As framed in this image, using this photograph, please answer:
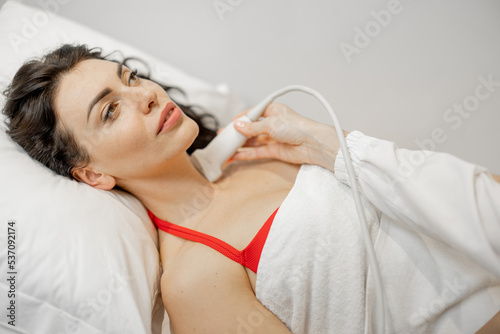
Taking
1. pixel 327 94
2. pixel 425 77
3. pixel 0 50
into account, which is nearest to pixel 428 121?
pixel 425 77

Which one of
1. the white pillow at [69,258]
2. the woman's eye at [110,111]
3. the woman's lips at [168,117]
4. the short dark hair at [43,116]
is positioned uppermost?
the woman's lips at [168,117]

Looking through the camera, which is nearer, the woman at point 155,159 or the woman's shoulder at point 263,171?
the woman at point 155,159

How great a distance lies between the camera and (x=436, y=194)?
0.73 metres

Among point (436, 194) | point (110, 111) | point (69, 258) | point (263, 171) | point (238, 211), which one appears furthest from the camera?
point (263, 171)

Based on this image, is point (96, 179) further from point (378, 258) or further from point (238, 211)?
point (378, 258)

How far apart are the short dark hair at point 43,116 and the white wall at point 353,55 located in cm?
52

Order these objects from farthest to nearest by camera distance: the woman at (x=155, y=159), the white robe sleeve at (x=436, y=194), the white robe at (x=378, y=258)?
the woman at (x=155, y=159) → the white robe at (x=378, y=258) → the white robe sleeve at (x=436, y=194)

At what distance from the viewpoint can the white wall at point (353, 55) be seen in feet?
3.68

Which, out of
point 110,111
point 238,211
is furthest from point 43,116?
point 238,211

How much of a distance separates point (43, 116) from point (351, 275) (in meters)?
0.88

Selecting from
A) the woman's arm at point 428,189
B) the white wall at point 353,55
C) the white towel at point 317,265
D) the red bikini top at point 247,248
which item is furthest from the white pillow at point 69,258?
the white wall at point 353,55

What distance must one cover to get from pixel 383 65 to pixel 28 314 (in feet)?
4.01

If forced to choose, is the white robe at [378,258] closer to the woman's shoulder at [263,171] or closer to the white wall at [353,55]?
the woman's shoulder at [263,171]

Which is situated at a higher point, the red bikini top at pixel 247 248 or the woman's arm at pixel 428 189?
the woman's arm at pixel 428 189
